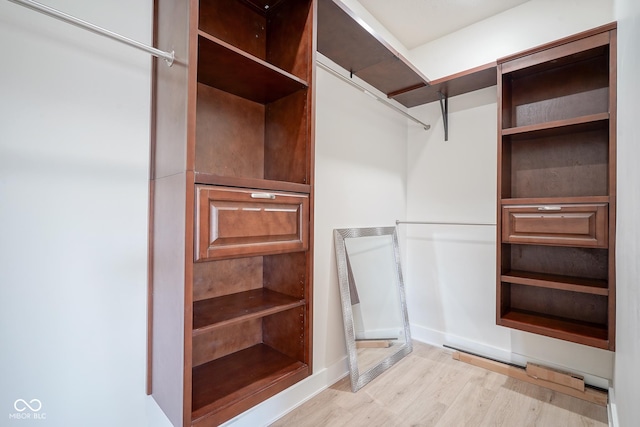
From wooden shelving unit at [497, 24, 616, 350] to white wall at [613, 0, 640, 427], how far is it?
0.18m

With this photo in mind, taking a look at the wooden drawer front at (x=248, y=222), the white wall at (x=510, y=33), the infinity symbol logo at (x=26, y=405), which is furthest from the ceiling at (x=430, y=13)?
the infinity symbol logo at (x=26, y=405)

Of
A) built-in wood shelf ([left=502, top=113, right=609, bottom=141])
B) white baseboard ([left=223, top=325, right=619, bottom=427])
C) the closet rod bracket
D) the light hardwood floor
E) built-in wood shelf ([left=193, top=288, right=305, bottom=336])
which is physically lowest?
the light hardwood floor

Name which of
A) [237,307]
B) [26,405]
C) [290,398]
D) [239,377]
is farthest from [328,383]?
[26,405]

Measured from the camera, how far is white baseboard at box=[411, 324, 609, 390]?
194 cm

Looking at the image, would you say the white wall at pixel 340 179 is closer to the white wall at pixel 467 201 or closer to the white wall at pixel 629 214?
the white wall at pixel 467 201

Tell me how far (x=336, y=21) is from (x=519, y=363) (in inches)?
107

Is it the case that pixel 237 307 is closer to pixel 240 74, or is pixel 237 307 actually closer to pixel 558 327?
pixel 240 74

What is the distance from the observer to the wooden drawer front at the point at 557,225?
1.60 metres

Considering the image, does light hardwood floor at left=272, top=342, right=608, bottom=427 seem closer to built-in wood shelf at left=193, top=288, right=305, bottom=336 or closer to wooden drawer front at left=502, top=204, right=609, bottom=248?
built-in wood shelf at left=193, top=288, right=305, bottom=336

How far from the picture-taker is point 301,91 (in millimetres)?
1322

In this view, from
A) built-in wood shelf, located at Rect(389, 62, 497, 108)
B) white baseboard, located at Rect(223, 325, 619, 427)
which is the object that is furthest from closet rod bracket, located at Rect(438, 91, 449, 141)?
white baseboard, located at Rect(223, 325, 619, 427)

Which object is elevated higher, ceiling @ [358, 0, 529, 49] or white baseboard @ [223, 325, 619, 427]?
ceiling @ [358, 0, 529, 49]

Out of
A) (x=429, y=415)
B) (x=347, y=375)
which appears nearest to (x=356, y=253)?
(x=347, y=375)

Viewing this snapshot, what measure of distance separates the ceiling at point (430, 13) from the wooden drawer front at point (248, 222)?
1884 mm
